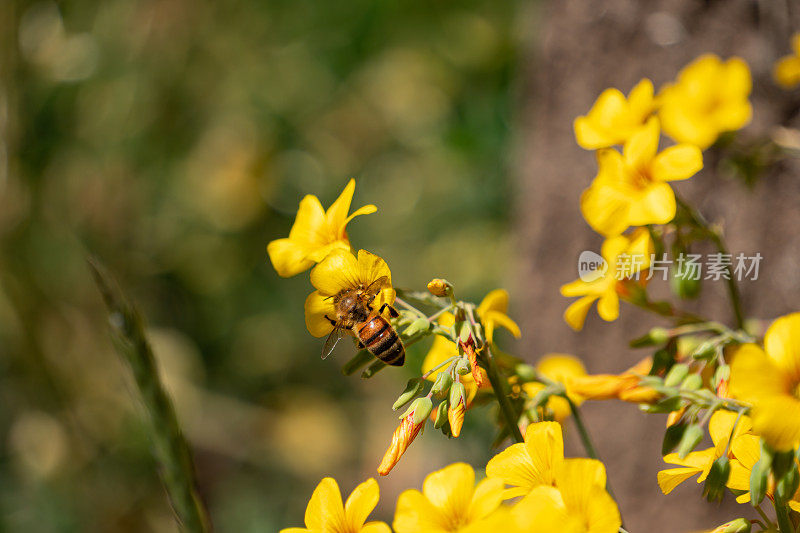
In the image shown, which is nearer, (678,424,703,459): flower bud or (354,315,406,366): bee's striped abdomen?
(678,424,703,459): flower bud

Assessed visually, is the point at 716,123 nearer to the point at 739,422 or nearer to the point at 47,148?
the point at 739,422

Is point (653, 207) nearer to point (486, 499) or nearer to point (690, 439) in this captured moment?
point (690, 439)

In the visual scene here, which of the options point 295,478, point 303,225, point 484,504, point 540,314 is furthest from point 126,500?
point 484,504

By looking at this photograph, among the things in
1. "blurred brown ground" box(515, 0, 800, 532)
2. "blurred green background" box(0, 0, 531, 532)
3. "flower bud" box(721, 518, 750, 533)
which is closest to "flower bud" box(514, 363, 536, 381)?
"flower bud" box(721, 518, 750, 533)

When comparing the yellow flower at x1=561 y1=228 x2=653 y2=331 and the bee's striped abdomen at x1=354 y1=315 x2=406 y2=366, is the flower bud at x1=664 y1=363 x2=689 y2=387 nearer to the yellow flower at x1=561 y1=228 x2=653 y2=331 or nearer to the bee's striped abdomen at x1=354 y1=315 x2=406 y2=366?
the yellow flower at x1=561 y1=228 x2=653 y2=331

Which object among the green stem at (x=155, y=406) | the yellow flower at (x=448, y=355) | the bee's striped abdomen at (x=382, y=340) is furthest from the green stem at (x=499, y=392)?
the green stem at (x=155, y=406)

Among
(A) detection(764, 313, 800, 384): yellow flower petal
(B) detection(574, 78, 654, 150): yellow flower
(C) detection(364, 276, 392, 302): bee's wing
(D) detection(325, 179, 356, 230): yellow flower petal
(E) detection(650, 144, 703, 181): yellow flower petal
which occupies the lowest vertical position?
(C) detection(364, 276, 392, 302): bee's wing

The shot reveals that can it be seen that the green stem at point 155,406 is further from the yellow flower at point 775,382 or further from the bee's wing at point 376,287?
the yellow flower at point 775,382
